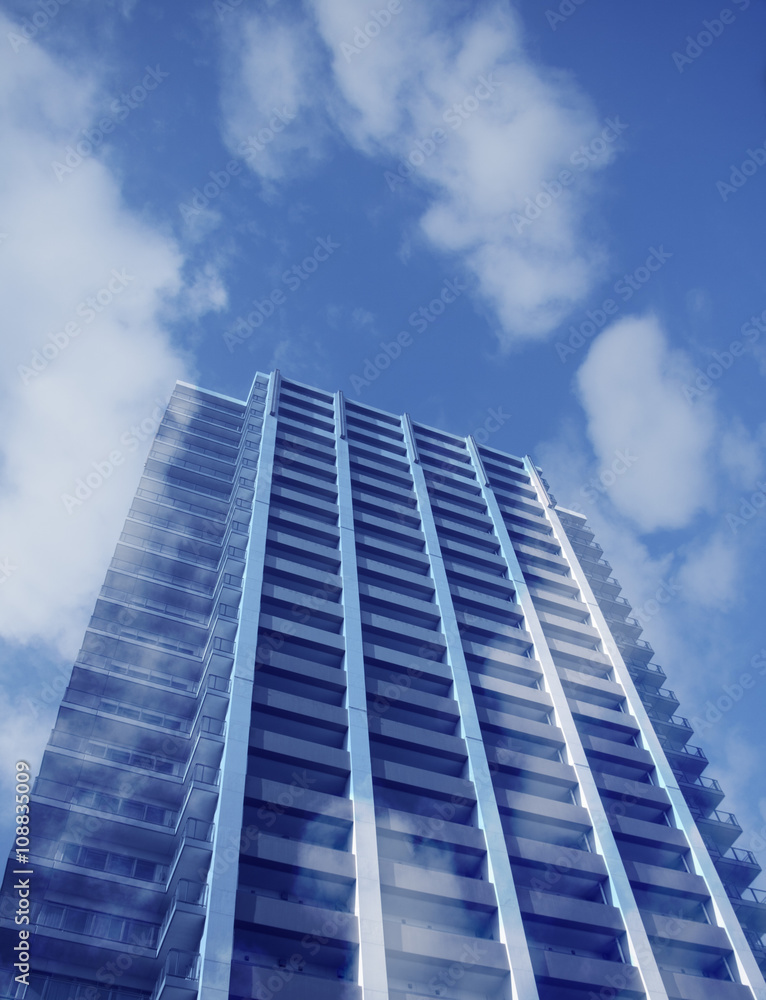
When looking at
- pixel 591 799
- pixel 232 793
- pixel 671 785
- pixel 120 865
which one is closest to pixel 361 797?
pixel 232 793

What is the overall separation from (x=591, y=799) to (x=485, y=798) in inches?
228

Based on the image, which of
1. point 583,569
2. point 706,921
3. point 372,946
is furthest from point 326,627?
point 583,569

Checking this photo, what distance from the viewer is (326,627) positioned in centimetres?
4012

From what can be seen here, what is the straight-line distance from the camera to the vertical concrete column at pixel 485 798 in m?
28.0

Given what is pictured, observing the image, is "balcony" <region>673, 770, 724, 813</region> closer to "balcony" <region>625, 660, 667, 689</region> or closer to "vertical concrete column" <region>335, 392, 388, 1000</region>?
→ "balcony" <region>625, 660, 667, 689</region>

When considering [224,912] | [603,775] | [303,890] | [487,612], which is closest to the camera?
[224,912]

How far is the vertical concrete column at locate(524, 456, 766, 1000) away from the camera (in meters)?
31.9

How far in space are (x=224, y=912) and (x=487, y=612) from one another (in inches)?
1015

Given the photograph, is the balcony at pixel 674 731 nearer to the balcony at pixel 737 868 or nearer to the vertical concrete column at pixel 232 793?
the balcony at pixel 737 868

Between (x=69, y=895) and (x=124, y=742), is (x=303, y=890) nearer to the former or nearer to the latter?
(x=69, y=895)

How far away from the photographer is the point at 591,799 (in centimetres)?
3638

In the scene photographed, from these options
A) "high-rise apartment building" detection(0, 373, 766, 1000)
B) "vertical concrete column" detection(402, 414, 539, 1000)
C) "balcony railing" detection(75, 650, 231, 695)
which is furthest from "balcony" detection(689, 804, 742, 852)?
"balcony railing" detection(75, 650, 231, 695)

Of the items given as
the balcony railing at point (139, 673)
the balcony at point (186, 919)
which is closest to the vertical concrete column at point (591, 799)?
the balcony at point (186, 919)

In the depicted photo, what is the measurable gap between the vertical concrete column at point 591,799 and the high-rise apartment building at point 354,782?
0.46ft
